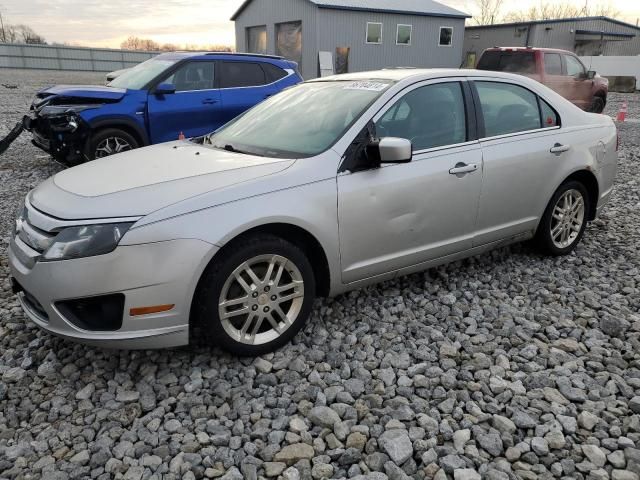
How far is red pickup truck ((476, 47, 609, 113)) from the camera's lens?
13156mm

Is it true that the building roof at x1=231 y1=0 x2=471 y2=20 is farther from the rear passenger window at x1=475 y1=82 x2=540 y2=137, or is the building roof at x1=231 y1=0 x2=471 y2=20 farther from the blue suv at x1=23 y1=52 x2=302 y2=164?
the rear passenger window at x1=475 y1=82 x2=540 y2=137

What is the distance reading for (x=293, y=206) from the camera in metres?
3.00

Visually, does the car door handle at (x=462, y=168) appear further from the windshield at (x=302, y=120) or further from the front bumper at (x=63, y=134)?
the front bumper at (x=63, y=134)

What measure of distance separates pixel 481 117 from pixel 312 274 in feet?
5.93

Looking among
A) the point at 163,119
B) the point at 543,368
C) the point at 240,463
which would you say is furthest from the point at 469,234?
the point at 163,119

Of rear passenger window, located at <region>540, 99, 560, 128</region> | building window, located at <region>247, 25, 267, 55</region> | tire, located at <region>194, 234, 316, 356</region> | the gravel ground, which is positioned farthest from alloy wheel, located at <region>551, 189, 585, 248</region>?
building window, located at <region>247, 25, 267, 55</region>

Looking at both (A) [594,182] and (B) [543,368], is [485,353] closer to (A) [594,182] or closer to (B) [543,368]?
(B) [543,368]

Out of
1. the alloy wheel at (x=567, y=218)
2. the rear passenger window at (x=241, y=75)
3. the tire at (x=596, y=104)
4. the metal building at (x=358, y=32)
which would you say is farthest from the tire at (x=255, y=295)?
the metal building at (x=358, y=32)

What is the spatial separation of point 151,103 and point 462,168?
17.6ft

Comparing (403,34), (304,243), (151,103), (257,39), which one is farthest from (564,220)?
(257,39)

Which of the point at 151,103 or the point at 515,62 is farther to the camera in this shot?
the point at 515,62

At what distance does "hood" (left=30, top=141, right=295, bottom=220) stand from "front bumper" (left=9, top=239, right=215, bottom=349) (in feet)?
0.78

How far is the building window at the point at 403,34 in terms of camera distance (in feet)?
88.9

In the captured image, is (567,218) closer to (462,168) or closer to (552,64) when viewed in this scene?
(462,168)
